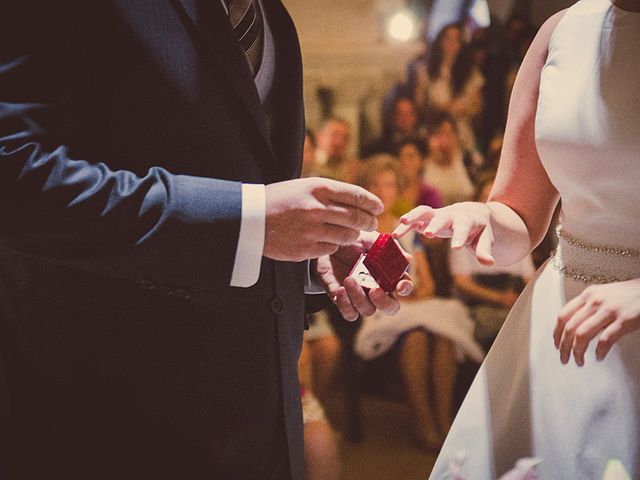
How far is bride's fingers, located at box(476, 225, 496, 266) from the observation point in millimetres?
1071

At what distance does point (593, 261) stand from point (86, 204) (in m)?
0.74

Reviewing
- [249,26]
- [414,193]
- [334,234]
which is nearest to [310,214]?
[334,234]

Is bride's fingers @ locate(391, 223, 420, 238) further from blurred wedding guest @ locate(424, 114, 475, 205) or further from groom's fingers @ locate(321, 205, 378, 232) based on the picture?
blurred wedding guest @ locate(424, 114, 475, 205)

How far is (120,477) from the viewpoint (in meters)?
1.12

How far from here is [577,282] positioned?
1156 millimetres

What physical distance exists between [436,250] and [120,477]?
1869mm

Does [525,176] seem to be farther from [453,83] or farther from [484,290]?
[453,83]

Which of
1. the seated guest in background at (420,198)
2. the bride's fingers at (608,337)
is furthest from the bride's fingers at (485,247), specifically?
the seated guest in background at (420,198)

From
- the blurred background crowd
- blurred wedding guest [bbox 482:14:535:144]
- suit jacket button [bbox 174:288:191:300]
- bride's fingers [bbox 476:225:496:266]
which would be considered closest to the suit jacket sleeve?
suit jacket button [bbox 174:288:191:300]

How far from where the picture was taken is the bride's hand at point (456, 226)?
1094 mm

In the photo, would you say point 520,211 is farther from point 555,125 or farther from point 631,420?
point 631,420

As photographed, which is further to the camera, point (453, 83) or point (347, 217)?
point (453, 83)

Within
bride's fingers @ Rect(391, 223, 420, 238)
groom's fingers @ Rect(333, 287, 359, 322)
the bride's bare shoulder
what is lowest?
groom's fingers @ Rect(333, 287, 359, 322)

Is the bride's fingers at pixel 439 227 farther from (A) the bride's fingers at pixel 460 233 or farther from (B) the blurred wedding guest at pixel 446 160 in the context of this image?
(B) the blurred wedding guest at pixel 446 160
